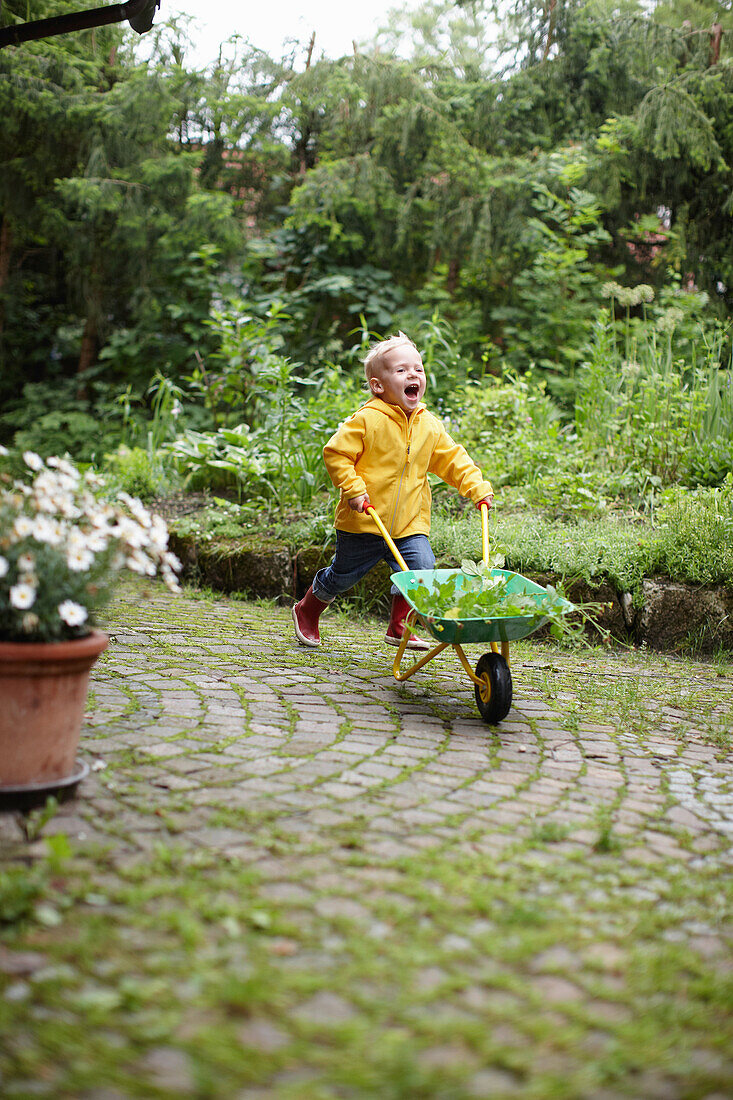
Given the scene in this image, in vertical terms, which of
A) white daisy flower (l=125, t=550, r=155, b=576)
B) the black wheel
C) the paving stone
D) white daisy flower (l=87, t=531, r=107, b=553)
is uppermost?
white daisy flower (l=87, t=531, r=107, b=553)

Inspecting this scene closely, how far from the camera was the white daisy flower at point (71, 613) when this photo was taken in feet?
6.75

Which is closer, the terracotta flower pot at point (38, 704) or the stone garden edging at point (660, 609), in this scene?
the terracotta flower pot at point (38, 704)

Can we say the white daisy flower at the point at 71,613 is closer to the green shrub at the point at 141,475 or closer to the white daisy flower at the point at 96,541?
the white daisy flower at the point at 96,541

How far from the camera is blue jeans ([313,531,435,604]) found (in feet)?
12.9

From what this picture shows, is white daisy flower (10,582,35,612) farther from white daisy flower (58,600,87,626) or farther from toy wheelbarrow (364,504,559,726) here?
toy wheelbarrow (364,504,559,726)

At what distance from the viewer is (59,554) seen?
215 cm

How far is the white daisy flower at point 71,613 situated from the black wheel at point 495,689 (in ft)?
5.17

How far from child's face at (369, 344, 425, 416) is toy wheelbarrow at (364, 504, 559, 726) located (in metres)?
0.79

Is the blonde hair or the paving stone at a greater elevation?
the blonde hair

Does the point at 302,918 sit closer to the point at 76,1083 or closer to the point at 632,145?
the point at 76,1083

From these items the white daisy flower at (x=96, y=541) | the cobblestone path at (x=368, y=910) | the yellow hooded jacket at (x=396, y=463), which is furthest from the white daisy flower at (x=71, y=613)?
the yellow hooded jacket at (x=396, y=463)

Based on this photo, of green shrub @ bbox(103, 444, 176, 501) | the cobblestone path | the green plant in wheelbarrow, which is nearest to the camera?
the cobblestone path

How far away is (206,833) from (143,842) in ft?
0.50

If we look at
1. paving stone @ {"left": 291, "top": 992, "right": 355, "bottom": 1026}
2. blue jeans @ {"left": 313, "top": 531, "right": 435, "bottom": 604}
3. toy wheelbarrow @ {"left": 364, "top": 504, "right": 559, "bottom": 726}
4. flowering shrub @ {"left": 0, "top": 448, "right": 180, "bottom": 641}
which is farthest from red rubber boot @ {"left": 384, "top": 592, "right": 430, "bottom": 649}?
paving stone @ {"left": 291, "top": 992, "right": 355, "bottom": 1026}
